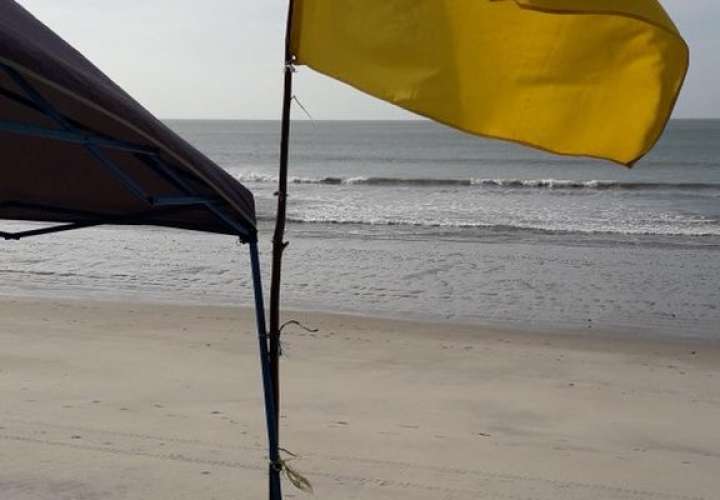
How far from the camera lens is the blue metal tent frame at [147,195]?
2982mm

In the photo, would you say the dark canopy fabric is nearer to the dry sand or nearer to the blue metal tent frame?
the blue metal tent frame

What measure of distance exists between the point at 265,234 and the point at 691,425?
15558mm

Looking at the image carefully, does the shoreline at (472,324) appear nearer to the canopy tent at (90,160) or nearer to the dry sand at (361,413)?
the dry sand at (361,413)

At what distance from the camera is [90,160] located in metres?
4.04

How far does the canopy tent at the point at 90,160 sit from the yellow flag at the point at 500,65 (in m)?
0.54

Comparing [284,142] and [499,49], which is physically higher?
[499,49]

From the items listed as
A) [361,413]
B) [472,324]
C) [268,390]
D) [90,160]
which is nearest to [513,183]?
[472,324]

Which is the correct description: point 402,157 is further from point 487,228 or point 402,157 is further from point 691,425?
point 691,425

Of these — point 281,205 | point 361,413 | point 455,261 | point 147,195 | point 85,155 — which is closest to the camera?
point 147,195

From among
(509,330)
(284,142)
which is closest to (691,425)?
(509,330)

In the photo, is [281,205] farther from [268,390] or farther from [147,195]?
[268,390]

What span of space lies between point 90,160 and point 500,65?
170 centimetres

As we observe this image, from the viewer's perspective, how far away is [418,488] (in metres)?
5.62

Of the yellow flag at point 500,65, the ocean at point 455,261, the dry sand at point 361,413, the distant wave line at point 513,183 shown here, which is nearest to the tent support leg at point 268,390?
the yellow flag at point 500,65
